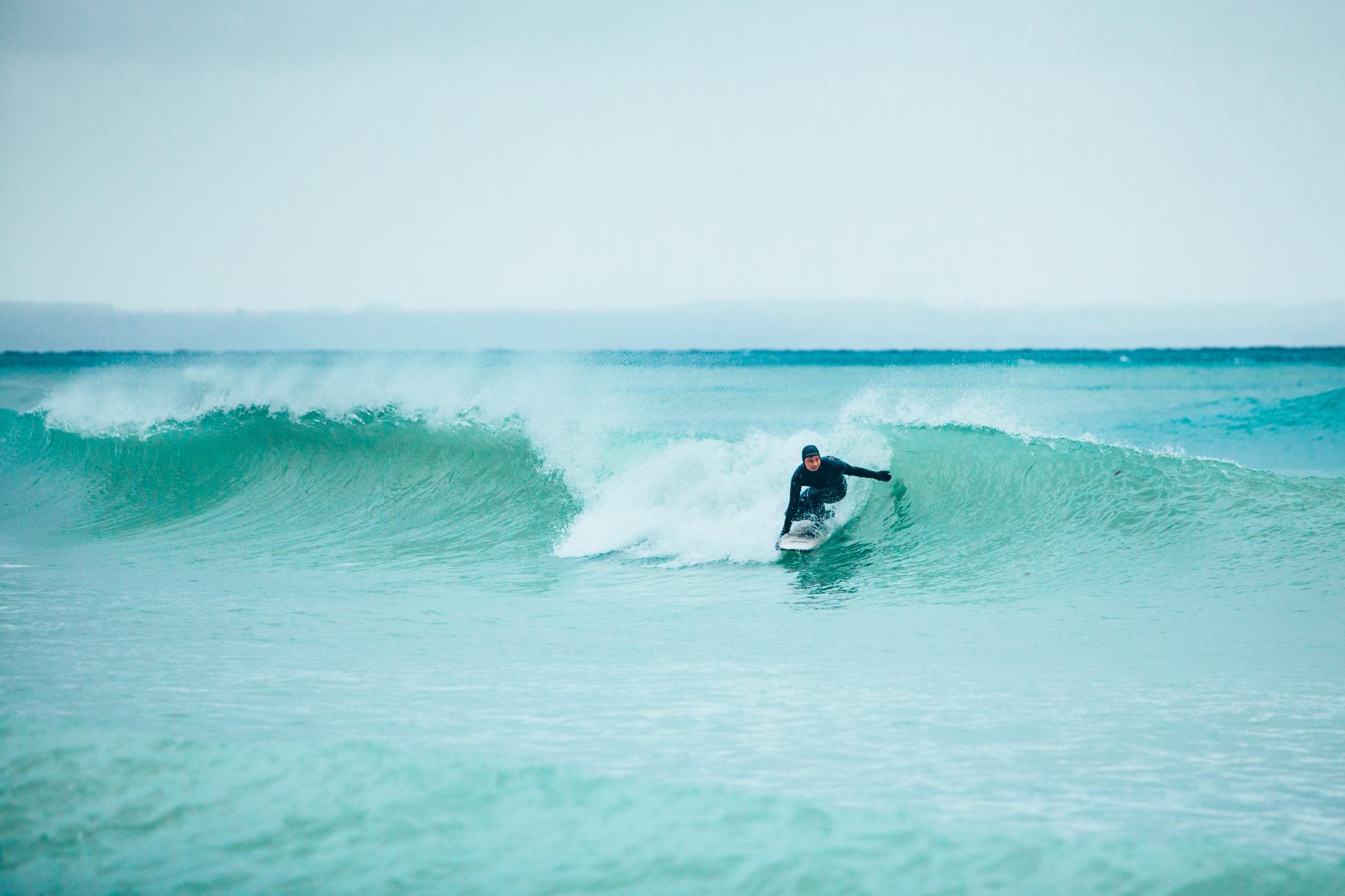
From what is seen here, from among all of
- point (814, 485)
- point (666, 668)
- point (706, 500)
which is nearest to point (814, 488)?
point (814, 485)

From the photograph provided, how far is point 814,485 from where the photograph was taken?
9.70m

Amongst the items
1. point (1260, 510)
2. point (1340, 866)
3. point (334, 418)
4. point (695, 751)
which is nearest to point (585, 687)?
point (695, 751)

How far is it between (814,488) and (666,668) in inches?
182

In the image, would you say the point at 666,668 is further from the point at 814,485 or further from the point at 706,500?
the point at 706,500

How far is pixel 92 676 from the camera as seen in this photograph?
16.7 feet

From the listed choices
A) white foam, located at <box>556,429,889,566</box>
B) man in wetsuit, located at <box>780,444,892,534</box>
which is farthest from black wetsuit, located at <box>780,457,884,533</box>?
white foam, located at <box>556,429,889,566</box>

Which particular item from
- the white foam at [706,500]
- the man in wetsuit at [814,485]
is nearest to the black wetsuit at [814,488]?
the man in wetsuit at [814,485]

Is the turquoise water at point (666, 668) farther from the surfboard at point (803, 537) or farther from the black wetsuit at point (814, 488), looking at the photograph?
the black wetsuit at point (814, 488)

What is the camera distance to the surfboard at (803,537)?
376 inches

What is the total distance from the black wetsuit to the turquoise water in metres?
0.40

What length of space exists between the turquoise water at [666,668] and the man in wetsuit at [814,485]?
418mm

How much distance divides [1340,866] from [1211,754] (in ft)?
3.22

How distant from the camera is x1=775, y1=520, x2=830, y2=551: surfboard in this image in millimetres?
9547

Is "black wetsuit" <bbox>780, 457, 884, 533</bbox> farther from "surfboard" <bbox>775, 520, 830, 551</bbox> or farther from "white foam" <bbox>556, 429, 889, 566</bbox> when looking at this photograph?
"white foam" <bbox>556, 429, 889, 566</bbox>
